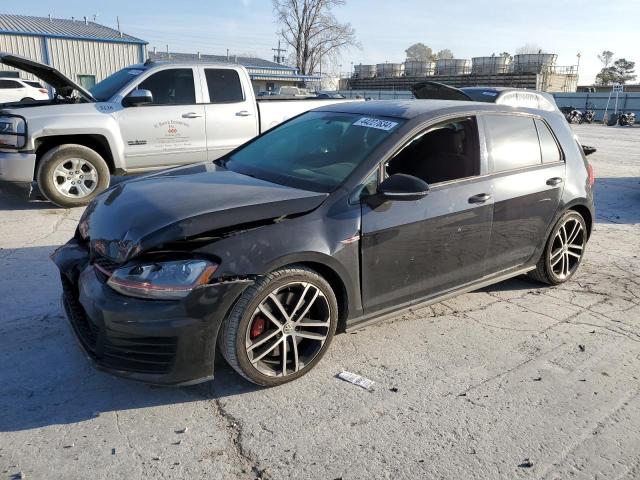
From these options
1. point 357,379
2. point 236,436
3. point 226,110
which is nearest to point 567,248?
point 357,379

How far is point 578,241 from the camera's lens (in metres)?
4.94

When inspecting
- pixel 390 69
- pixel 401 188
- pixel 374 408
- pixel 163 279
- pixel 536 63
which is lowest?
pixel 374 408

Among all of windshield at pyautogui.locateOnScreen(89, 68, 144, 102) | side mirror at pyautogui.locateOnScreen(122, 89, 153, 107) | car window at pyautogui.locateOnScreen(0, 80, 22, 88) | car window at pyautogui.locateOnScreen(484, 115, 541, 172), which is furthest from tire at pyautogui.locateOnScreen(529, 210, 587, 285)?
car window at pyautogui.locateOnScreen(0, 80, 22, 88)

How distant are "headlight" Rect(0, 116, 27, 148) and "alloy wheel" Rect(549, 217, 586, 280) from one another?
20.5ft

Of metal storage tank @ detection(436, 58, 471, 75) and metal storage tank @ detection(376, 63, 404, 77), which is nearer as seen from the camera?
metal storage tank @ detection(436, 58, 471, 75)

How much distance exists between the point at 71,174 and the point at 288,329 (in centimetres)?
524

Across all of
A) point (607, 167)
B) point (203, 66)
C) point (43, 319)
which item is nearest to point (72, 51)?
point (203, 66)

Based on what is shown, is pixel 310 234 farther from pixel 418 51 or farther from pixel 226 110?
pixel 418 51

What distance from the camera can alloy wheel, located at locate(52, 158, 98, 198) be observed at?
22.7ft

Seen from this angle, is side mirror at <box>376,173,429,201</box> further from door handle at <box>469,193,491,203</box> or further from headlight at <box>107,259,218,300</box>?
headlight at <box>107,259,218,300</box>

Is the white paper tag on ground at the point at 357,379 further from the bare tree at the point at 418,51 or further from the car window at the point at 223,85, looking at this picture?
the bare tree at the point at 418,51

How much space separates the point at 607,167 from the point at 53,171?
12.1m

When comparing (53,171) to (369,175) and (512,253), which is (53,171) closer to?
(369,175)

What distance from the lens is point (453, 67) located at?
63.0 meters
